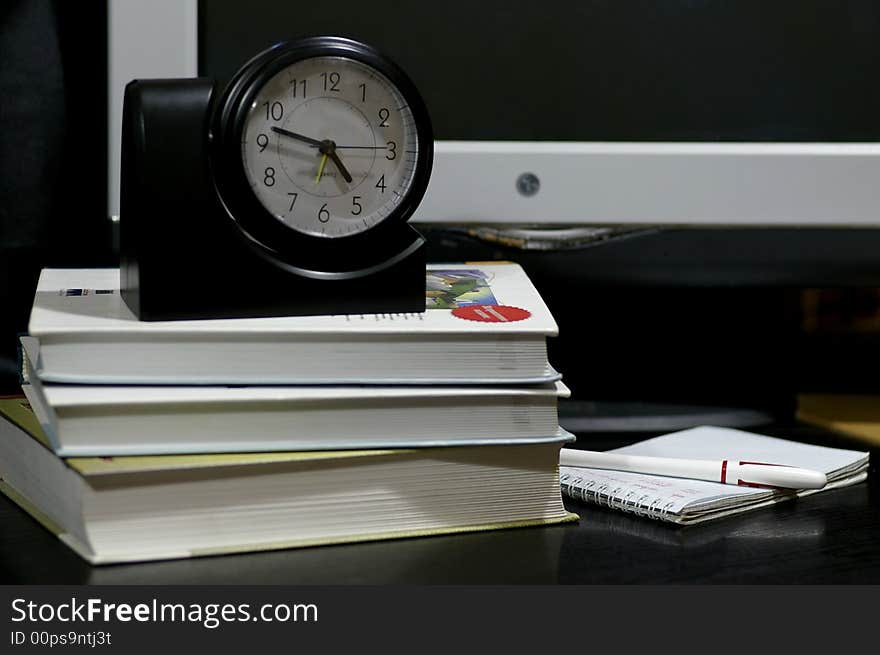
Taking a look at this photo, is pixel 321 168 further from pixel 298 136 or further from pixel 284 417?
pixel 284 417

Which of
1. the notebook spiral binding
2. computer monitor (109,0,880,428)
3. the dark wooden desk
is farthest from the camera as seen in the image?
computer monitor (109,0,880,428)

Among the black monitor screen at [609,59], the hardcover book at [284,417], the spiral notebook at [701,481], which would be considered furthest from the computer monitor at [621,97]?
the hardcover book at [284,417]

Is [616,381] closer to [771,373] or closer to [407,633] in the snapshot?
[771,373]

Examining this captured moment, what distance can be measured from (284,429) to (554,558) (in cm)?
16

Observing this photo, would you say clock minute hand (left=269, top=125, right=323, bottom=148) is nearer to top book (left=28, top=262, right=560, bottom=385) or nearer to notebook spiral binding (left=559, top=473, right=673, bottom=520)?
top book (left=28, top=262, right=560, bottom=385)

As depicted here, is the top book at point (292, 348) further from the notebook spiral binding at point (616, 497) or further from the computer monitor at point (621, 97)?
the computer monitor at point (621, 97)

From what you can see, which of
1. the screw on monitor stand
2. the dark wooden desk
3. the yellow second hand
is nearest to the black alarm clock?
the yellow second hand

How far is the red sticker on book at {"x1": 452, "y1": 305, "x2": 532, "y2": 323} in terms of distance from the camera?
682 mm

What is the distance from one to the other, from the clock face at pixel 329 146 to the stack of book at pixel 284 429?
0.07 meters

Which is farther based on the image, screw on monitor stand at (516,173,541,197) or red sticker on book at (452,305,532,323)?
screw on monitor stand at (516,173,541,197)

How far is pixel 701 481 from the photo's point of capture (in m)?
0.75

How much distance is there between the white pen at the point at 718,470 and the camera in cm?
74

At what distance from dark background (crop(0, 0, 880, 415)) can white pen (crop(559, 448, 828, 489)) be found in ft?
0.76

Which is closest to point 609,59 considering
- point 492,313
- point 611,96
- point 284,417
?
point 611,96
